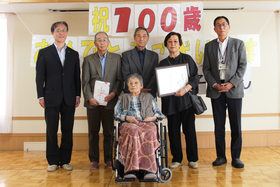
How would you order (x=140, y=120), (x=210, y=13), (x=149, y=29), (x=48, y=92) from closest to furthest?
(x=140, y=120) → (x=48, y=92) → (x=149, y=29) → (x=210, y=13)

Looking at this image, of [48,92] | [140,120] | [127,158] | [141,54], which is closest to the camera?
[127,158]

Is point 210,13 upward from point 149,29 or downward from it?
upward

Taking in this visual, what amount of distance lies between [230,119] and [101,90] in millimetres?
1737

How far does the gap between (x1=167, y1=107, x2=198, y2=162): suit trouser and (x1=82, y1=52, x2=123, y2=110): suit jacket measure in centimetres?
79

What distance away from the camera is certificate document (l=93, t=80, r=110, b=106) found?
3.17m

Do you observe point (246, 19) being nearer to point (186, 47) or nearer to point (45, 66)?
Result: point (186, 47)

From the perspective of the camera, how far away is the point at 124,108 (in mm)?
2816

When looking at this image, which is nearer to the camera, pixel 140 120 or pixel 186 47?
pixel 140 120

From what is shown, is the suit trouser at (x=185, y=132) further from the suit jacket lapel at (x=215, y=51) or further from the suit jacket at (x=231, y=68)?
the suit jacket lapel at (x=215, y=51)

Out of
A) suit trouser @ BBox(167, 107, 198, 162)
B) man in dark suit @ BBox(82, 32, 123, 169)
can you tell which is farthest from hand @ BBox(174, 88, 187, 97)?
man in dark suit @ BBox(82, 32, 123, 169)

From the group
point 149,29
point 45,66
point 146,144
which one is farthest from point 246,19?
point 45,66

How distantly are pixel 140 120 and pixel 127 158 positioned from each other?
534 mm

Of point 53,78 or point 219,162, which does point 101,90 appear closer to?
point 53,78

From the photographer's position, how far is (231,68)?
313cm
